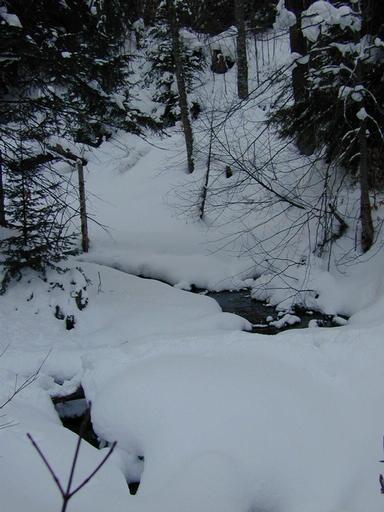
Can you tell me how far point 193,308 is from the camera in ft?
26.1

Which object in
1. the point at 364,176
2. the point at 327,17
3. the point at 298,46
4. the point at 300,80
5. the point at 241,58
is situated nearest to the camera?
the point at 327,17

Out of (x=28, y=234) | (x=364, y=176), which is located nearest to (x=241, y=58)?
(x=364, y=176)

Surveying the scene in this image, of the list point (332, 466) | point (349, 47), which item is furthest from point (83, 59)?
point (332, 466)

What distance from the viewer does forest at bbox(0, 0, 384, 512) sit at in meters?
4.02

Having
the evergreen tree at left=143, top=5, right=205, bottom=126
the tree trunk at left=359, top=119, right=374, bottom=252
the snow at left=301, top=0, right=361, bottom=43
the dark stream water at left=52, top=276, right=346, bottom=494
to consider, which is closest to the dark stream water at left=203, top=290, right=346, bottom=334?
the dark stream water at left=52, top=276, right=346, bottom=494

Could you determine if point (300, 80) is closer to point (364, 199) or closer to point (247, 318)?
point (364, 199)

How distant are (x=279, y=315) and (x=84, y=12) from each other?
6222 mm

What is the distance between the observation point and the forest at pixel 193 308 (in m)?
4.02

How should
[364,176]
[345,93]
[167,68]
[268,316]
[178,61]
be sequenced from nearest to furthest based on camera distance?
1. [345,93]
2. [364,176]
3. [268,316]
4. [178,61]
5. [167,68]

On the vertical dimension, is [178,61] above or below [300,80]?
above

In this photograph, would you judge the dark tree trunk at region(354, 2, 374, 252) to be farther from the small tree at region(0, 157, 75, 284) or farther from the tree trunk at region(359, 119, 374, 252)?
the small tree at region(0, 157, 75, 284)

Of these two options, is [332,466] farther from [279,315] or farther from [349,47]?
[349,47]

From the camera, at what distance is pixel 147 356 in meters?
5.96

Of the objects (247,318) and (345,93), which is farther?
(247,318)
